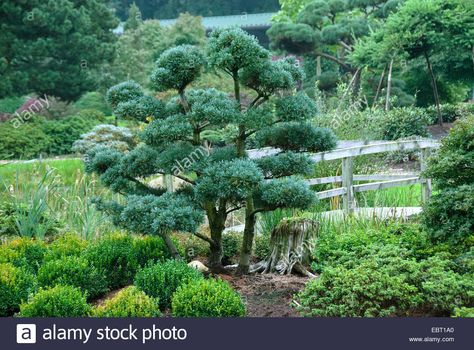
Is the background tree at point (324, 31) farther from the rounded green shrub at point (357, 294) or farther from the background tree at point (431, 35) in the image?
the rounded green shrub at point (357, 294)

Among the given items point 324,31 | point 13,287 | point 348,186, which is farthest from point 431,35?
point 13,287

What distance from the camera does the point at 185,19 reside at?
26281 mm

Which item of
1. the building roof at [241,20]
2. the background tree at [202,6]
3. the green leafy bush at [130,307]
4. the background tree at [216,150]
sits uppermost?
the background tree at [202,6]

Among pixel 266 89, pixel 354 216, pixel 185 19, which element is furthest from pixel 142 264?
pixel 185 19

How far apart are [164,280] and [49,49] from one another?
51.4 feet

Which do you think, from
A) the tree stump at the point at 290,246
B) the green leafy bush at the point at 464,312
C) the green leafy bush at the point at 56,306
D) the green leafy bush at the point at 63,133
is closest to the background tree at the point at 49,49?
the green leafy bush at the point at 63,133

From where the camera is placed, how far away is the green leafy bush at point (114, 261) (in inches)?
238

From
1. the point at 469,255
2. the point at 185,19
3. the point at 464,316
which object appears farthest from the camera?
the point at 185,19

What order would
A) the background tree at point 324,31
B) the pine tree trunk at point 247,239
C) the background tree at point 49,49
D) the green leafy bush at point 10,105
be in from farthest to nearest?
1. the green leafy bush at point 10,105
2. the background tree at point 324,31
3. the background tree at point 49,49
4. the pine tree trunk at point 247,239

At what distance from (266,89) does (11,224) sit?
300 centimetres

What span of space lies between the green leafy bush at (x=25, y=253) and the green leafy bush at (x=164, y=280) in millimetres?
1152

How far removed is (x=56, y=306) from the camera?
5.00 meters

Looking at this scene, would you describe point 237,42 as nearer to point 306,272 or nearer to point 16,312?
point 306,272

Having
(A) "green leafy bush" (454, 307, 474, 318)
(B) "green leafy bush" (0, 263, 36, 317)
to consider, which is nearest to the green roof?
(B) "green leafy bush" (0, 263, 36, 317)
